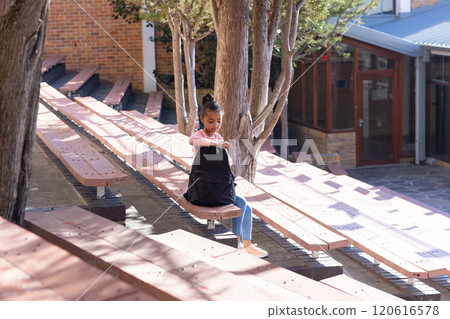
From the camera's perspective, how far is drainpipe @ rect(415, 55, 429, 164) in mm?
18328

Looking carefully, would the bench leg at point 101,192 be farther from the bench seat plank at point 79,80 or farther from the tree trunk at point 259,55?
the bench seat plank at point 79,80

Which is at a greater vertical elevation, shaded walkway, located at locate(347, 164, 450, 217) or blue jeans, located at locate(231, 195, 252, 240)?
blue jeans, located at locate(231, 195, 252, 240)

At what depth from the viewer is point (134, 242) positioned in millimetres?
4391

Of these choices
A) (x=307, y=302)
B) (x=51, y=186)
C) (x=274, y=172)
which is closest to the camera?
(x=307, y=302)

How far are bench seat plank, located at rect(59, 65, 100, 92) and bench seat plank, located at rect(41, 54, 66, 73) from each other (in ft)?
1.91

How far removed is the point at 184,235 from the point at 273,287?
1850mm

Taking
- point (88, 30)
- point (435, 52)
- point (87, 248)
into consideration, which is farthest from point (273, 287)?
point (88, 30)

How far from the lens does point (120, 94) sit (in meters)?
15.4

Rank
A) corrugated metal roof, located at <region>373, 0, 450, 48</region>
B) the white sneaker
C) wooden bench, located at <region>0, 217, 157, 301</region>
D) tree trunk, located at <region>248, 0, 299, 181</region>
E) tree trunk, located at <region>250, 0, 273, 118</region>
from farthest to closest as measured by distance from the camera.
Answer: corrugated metal roof, located at <region>373, 0, 450, 48</region> < tree trunk, located at <region>248, 0, 299, 181</region> < tree trunk, located at <region>250, 0, 273, 118</region> < the white sneaker < wooden bench, located at <region>0, 217, 157, 301</region>

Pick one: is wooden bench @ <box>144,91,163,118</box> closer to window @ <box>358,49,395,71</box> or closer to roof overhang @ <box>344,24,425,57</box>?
roof overhang @ <box>344,24,425,57</box>

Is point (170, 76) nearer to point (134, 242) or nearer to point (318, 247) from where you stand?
point (318, 247)

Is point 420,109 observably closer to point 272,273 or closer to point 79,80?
point 79,80

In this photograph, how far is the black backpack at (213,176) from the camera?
606 centimetres

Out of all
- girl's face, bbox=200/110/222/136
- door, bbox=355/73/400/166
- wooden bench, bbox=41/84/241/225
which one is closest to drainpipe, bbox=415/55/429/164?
door, bbox=355/73/400/166
